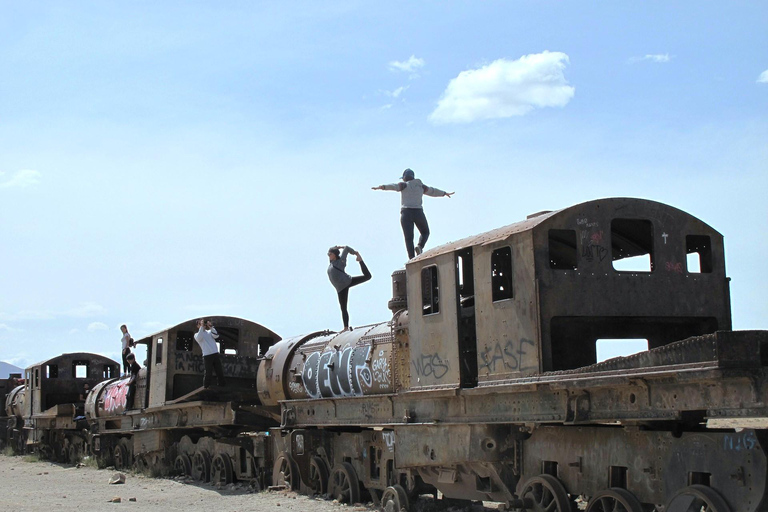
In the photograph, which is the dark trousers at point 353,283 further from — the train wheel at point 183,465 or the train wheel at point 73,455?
the train wheel at point 73,455

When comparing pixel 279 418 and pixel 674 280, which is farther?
pixel 279 418

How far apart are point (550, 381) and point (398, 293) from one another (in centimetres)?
398

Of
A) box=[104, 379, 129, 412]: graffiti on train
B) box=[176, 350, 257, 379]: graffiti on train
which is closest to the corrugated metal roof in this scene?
box=[176, 350, 257, 379]: graffiti on train

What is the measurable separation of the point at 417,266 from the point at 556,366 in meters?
2.14

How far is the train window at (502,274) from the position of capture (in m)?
10.4

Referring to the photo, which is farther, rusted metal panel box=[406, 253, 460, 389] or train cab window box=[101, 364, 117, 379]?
train cab window box=[101, 364, 117, 379]

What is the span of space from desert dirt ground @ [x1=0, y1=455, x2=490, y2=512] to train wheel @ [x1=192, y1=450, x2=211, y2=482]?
16.7 inches

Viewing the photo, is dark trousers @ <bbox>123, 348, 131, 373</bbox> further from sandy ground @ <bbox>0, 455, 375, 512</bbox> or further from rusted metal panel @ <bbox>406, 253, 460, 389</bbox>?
rusted metal panel @ <bbox>406, 253, 460, 389</bbox>

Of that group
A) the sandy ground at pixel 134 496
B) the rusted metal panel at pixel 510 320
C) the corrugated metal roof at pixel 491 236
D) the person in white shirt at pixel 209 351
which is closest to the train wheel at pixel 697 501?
the rusted metal panel at pixel 510 320

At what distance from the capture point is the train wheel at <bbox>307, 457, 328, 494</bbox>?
579 inches

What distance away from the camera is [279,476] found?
51.4ft

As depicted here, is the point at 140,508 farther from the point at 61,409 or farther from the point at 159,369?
the point at 61,409

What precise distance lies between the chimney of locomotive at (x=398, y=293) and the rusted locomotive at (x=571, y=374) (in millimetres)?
21

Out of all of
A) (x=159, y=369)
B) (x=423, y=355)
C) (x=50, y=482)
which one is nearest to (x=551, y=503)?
(x=423, y=355)
